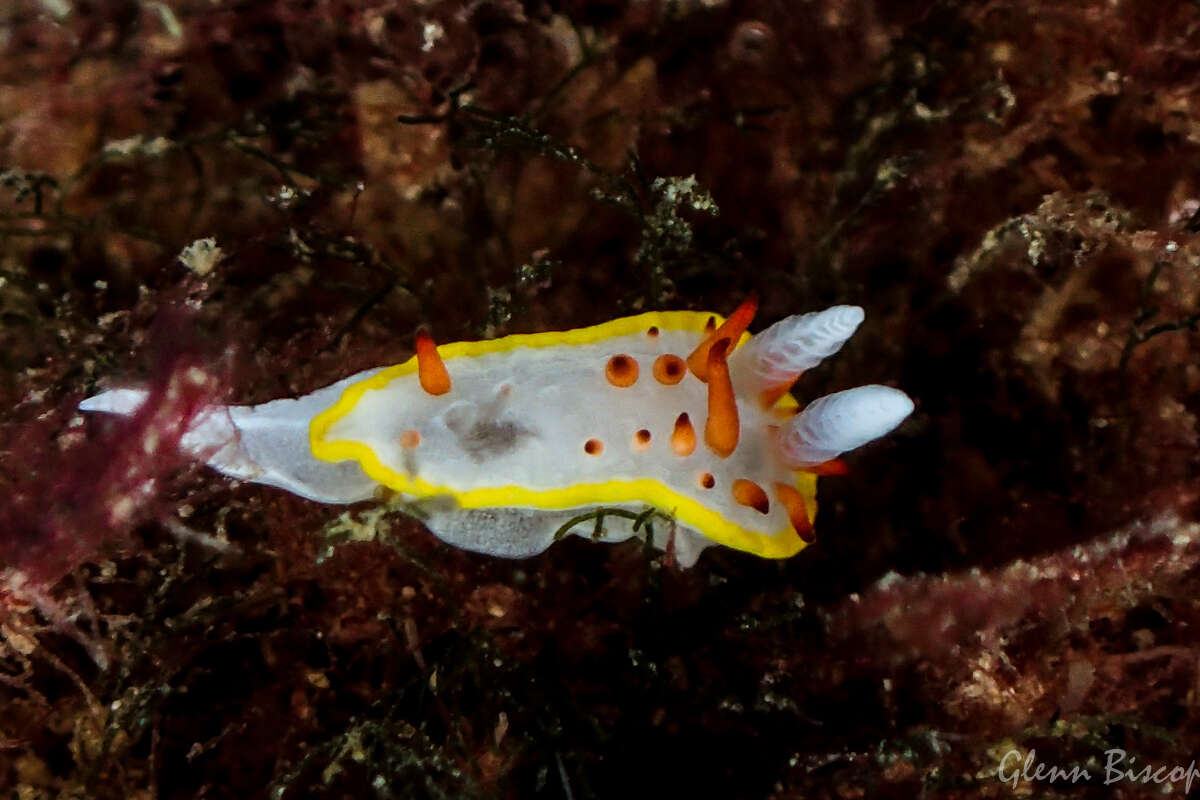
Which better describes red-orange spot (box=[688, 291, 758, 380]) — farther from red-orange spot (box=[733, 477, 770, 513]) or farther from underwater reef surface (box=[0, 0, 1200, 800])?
underwater reef surface (box=[0, 0, 1200, 800])

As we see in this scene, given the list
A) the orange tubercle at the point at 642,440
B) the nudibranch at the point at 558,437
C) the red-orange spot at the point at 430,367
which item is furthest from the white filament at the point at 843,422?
the red-orange spot at the point at 430,367

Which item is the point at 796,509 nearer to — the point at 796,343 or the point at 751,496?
the point at 751,496

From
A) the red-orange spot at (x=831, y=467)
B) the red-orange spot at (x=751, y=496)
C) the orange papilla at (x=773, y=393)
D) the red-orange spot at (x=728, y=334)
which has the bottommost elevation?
the red-orange spot at (x=751, y=496)

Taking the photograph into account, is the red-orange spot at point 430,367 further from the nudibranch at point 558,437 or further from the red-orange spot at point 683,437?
the red-orange spot at point 683,437

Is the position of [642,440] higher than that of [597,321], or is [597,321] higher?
[642,440]

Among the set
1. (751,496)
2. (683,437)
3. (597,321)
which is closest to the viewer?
(683,437)

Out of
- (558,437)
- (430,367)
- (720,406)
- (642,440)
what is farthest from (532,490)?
(720,406)
